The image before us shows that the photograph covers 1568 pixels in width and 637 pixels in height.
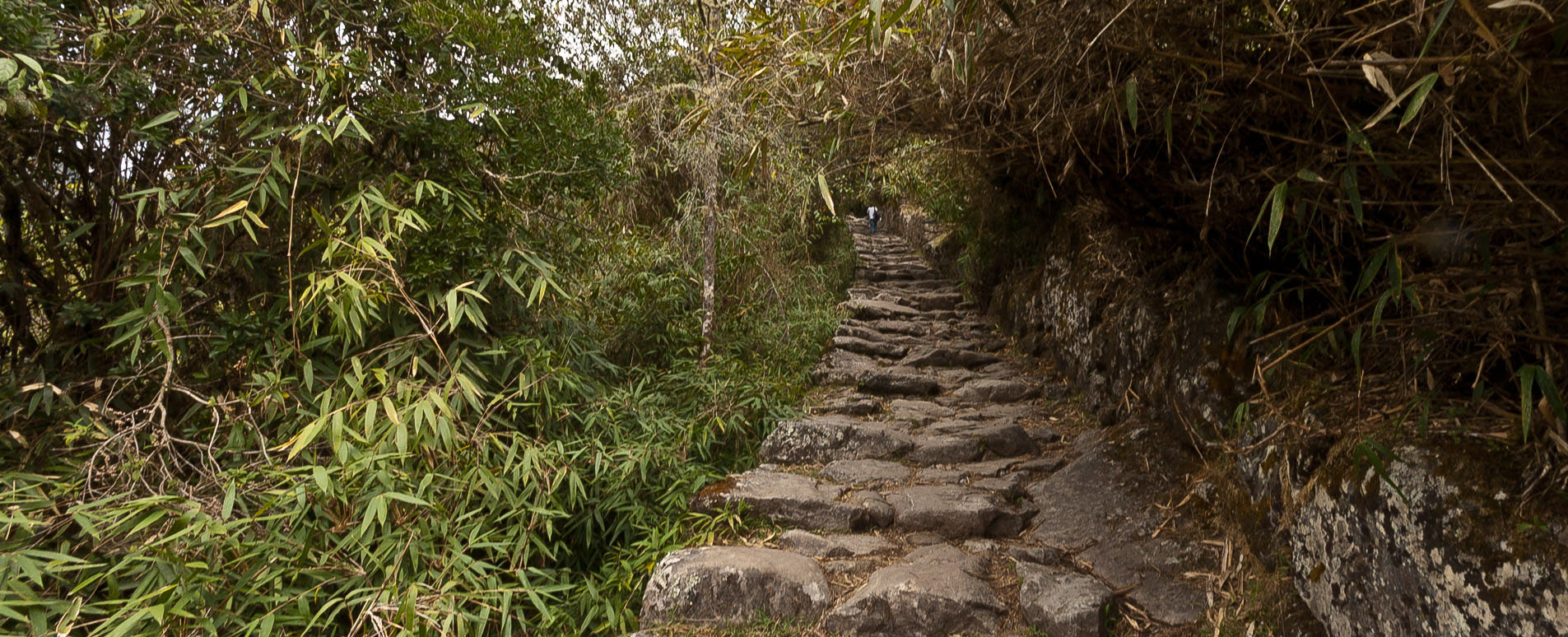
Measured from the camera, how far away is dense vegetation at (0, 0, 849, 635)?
2.22 metres

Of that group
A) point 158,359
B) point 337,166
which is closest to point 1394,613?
point 337,166

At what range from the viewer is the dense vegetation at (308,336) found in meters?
2.22

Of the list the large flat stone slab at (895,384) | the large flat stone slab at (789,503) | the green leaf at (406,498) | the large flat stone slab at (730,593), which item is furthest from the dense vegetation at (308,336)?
the large flat stone slab at (895,384)

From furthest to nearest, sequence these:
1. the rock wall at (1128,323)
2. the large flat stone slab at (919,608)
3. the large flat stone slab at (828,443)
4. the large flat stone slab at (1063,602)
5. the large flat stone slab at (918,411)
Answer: the large flat stone slab at (918,411)
the large flat stone slab at (828,443)
the rock wall at (1128,323)
the large flat stone slab at (919,608)
the large flat stone slab at (1063,602)

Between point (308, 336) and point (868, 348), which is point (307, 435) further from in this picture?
point (868, 348)

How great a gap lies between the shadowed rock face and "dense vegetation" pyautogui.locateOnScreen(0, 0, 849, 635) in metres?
1.81

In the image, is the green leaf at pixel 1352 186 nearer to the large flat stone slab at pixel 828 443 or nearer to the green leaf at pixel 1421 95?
the green leaf at pixel 1421 95

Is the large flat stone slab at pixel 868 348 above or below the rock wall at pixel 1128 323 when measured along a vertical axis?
below

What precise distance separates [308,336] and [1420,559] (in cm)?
349

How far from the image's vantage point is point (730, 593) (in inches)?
97.4

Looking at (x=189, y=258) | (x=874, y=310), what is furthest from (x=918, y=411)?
(x=189, y=258)

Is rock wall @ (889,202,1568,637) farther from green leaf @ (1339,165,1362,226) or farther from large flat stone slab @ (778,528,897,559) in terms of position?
large flat stone slab @ (778,528,897,559)

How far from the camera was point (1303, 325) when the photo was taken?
201 centimetres

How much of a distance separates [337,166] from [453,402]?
1.15 m
